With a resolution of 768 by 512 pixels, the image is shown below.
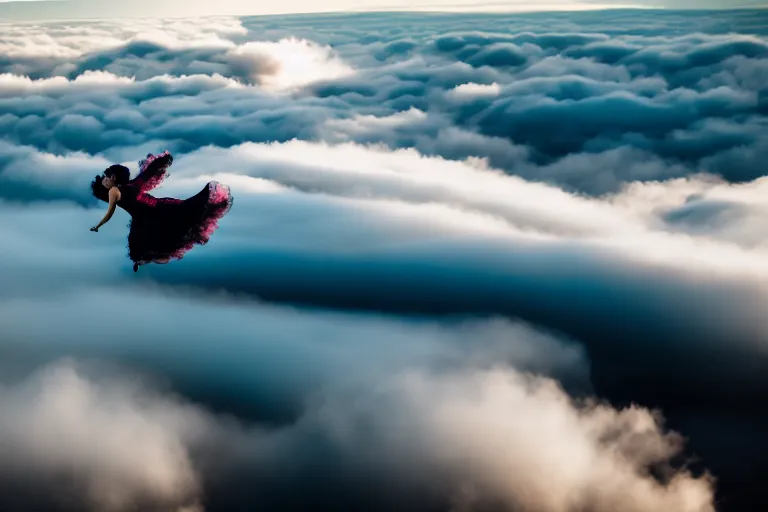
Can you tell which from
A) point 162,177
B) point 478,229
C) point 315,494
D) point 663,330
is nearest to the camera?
point 162,177

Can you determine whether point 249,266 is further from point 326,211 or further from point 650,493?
point 650,493

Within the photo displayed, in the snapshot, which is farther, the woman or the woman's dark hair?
the woman

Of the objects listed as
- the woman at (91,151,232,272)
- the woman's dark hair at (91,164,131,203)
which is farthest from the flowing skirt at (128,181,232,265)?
the woman's dark hair at (91,164,131,203)

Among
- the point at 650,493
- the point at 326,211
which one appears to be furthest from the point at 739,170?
the point at 650,493

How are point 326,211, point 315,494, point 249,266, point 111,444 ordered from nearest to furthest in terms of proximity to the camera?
point 315,494 < point 111,444 < point 249,266 < point 326,211

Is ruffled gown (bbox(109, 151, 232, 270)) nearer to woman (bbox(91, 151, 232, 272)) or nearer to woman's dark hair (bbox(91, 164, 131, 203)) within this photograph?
woman (bbox(91, 151, 232, 272))

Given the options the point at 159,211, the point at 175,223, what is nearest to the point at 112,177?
the point at 159,211

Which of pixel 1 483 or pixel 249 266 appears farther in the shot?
pixel 249 266

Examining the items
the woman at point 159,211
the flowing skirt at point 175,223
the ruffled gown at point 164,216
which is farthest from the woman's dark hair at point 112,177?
the flowing skirt at point 175,223
